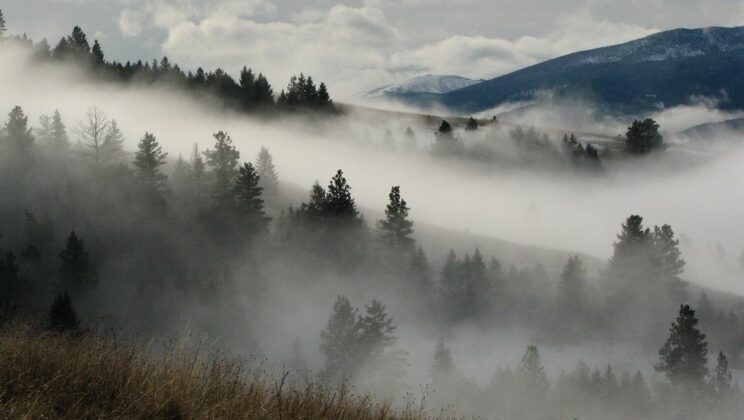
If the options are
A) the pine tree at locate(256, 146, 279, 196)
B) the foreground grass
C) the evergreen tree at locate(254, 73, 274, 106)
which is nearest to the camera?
the foreground grass

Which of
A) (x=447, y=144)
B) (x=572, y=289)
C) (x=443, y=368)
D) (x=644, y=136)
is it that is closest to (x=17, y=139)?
(x=443, y=368)

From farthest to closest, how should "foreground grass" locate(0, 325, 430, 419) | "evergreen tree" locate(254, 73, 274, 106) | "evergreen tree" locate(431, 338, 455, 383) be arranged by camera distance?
"evergreen tree" locate(254, 73, 274, 106), "evergreen tree" locate(431, 338, 455, 383), "foreground grass" locate(0, 325, 430, 419)

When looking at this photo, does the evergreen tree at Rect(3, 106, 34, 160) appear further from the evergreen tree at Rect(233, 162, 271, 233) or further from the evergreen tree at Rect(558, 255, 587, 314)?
the evergreen tree at Rect(558, 255, 587, 314)

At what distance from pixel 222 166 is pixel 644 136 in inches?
3944

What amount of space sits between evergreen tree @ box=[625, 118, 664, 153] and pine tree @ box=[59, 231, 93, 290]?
11750cm

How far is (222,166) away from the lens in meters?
88.7

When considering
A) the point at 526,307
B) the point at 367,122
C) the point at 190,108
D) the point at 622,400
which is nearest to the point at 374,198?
the point at 367,122

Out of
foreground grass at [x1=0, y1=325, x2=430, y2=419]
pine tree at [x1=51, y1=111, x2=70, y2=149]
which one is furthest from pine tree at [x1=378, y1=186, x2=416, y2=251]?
foreground grass at [x1=0, y1=325, x2=430, y2=419]

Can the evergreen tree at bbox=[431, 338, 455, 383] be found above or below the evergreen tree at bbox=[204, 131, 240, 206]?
below

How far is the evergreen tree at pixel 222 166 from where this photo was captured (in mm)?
85062

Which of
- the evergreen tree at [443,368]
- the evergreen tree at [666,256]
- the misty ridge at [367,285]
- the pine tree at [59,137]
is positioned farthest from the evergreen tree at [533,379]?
the pine tree at [59,137]

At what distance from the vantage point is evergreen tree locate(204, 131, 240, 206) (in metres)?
85.1

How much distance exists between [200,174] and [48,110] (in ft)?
301

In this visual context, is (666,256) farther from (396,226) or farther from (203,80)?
(203,80)
